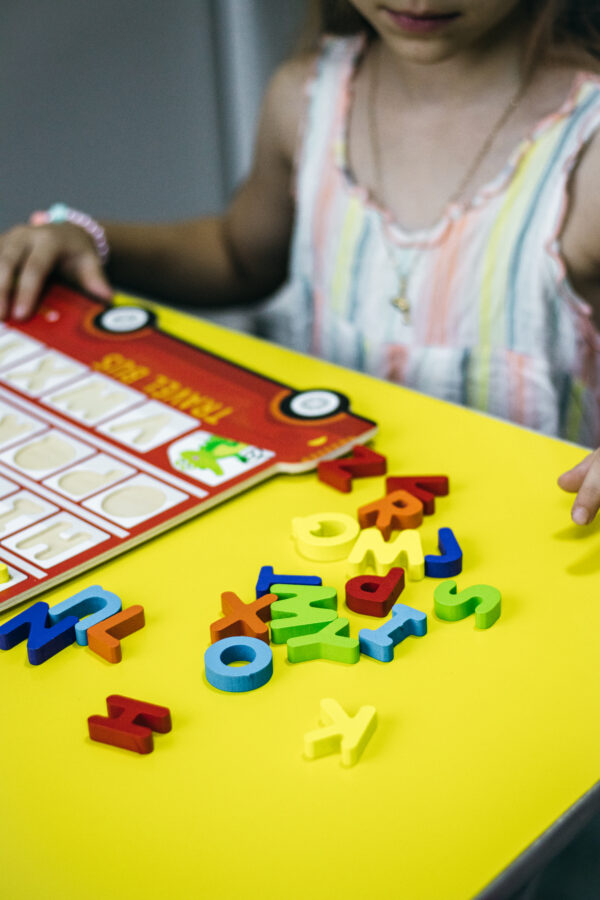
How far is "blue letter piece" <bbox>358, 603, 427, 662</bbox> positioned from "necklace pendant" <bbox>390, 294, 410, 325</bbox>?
53 cm

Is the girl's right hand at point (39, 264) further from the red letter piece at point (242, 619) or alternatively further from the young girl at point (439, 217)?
the red letter piece at point (242, 619)

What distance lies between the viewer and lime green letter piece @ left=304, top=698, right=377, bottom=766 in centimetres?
43

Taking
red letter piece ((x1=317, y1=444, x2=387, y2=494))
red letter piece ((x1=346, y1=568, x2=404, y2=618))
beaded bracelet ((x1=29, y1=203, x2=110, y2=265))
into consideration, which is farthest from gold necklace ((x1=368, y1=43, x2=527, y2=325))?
red letter piece ((x1=346, y1=568, x2=404, y2=618))

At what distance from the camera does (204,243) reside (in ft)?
3.76

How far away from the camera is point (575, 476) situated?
1.94 feet

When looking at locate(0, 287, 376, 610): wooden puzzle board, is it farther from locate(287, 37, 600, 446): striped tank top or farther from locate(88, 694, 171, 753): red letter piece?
locate(287, 37, 600, 446): striped tank top

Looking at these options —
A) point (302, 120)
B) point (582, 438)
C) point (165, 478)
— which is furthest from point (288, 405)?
point (302, 120)

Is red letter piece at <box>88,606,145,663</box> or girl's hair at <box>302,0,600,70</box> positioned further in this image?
girl's hair at <box>302,0,600,70</box>

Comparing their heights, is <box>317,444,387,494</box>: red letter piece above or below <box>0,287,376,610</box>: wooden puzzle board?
below

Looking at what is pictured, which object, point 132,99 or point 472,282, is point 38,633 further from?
point 132,99

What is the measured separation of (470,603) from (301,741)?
12cm

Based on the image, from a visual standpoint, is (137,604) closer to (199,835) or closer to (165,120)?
(199,835)

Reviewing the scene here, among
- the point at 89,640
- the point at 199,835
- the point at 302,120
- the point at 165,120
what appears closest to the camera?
the point at 199,835

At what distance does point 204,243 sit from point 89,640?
719 millimetres
